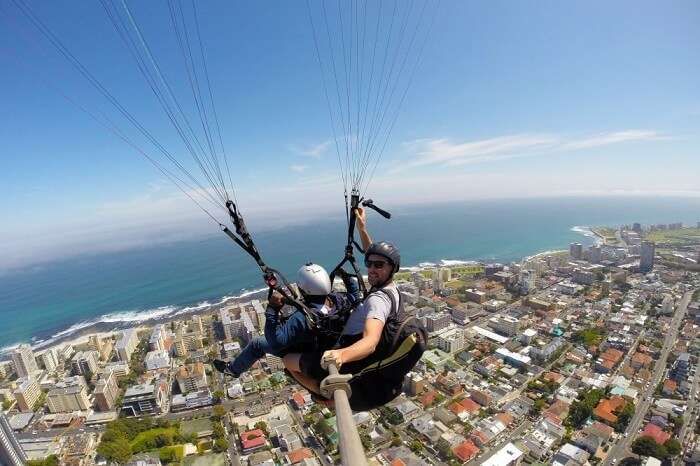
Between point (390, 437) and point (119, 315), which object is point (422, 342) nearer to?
point (390, 437)

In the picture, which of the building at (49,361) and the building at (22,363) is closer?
the building at (22,363)

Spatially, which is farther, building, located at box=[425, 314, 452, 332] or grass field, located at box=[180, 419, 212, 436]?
building, located at box=[425, 314, 452, 332]

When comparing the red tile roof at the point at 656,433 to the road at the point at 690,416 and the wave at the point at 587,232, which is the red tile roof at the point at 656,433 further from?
the wave at the point at 587,232

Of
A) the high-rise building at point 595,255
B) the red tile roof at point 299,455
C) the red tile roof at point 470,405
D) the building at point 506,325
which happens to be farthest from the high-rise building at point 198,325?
the high-rise building at point 595,255

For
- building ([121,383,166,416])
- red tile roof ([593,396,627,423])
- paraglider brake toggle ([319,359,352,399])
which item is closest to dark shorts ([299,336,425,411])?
paraglider brake toggle ([319,359,352,399])

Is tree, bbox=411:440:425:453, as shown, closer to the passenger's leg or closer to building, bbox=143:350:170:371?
the passenger's leg

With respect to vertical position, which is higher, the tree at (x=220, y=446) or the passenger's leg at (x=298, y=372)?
the passenger's leg at (x=298, y=372)

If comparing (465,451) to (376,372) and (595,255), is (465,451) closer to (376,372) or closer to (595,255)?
(376,372)
